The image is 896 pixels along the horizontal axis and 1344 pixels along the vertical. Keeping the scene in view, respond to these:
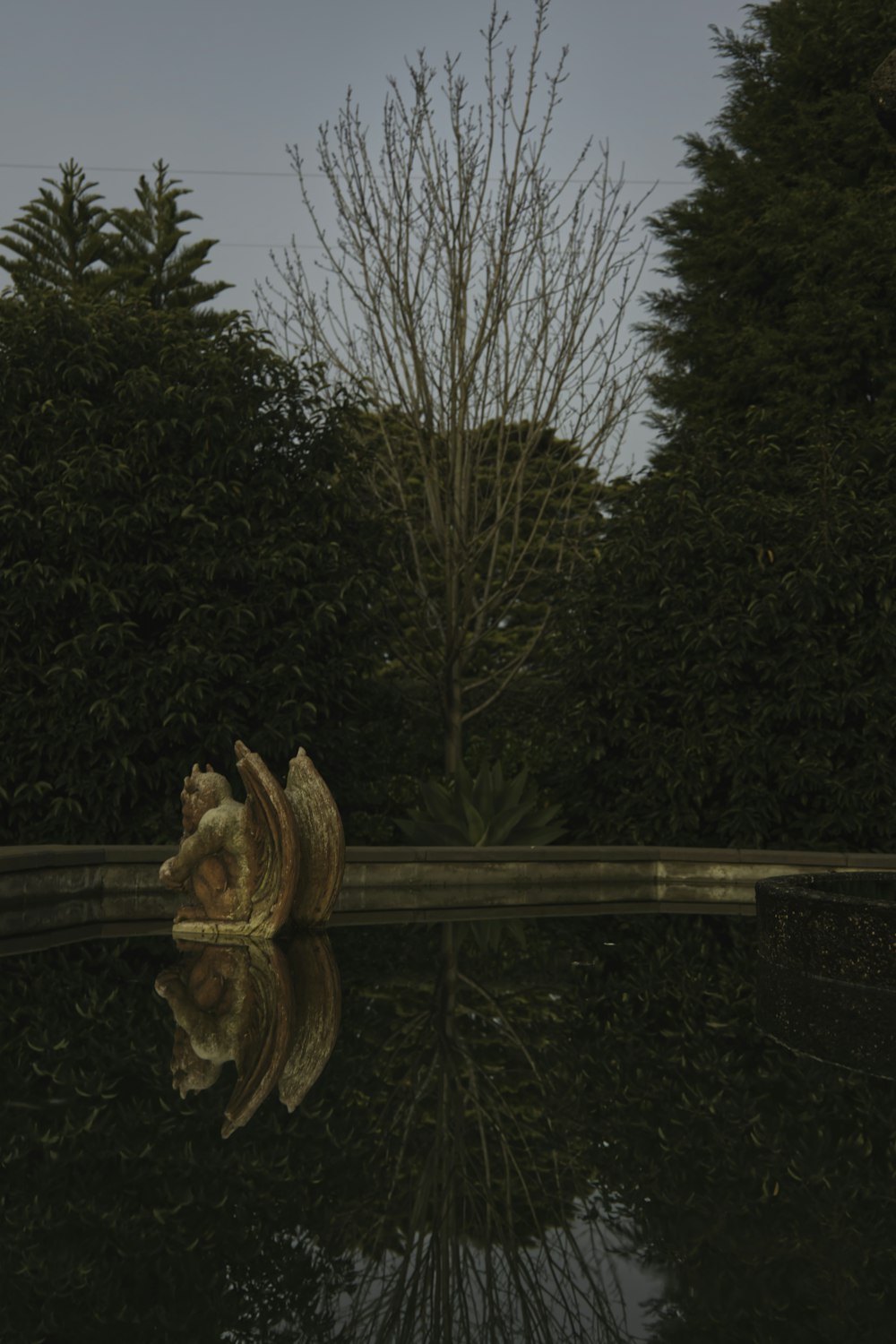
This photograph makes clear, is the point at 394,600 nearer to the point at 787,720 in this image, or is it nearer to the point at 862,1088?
the point at 787,720

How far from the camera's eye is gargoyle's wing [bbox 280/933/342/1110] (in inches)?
184

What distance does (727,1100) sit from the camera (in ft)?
15.1

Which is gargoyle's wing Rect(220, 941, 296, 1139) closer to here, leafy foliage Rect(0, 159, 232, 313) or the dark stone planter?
the dark stone planter

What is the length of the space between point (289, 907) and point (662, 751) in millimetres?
4413

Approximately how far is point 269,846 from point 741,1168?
13.7ft

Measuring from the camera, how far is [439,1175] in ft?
12.3

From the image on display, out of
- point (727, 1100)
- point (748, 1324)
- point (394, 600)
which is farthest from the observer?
point (394, 600)

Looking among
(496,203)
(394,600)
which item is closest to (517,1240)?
(394,600)

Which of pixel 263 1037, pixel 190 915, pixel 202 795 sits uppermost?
pixel 202 795

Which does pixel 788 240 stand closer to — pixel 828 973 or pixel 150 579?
pixel 150 579

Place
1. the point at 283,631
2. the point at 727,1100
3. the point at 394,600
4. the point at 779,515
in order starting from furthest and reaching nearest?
the point at 394,600, the point at 779,515, the point at 283,631, the point at 727,1100

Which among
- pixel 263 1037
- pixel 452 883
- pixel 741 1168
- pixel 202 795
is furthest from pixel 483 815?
pixel 741 1168

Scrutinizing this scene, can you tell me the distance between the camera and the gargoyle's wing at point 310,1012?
4668 mm

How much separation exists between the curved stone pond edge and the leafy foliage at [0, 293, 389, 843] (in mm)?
1311
